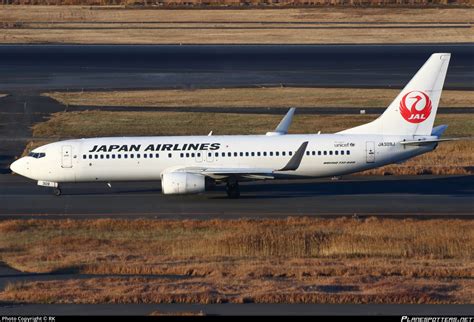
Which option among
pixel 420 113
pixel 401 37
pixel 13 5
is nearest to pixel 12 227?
pixel 420 113

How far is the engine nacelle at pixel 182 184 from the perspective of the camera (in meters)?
47.6

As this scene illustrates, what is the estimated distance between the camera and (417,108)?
49594 millimetres

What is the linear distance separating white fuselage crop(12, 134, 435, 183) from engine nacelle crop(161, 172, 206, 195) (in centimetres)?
149

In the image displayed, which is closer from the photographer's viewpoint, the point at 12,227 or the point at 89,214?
the point at 12,227

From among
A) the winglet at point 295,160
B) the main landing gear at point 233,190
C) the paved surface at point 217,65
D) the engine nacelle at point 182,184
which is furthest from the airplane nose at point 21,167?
the paved surface at point 217,65

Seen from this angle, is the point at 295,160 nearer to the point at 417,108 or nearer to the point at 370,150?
the point at 370,150

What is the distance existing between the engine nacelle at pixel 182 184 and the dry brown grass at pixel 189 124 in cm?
1754

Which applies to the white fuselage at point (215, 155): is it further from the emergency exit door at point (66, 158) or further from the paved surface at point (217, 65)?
the paved surface at point (217, 65)

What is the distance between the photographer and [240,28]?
137625 mm

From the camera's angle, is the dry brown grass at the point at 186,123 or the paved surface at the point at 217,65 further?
the paved surface at the point at 217,65

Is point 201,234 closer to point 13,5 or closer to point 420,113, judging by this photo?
point 420,113

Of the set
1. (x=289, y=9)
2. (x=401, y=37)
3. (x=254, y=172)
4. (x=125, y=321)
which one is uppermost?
(x=289, y=9)

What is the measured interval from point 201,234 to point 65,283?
10628mm

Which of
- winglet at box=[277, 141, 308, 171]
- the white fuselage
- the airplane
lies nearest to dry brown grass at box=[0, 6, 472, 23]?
the airplane
